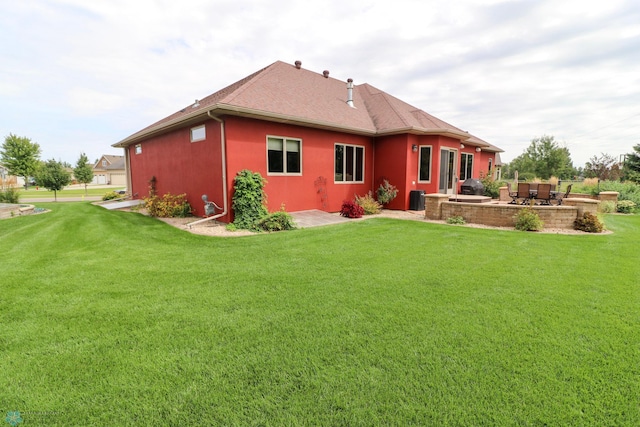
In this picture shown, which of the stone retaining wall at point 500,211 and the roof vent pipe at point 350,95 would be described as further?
the roof vent pipe at point 350,95

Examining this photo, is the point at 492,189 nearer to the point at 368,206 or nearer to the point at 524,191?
the point at 524,191

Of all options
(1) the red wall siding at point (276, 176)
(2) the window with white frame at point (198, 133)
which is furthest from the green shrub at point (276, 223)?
(2) the window with white frame at point (198, 133)

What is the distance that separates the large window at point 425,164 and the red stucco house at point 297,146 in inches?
1.6

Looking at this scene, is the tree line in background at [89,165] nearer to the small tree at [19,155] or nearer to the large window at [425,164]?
the small tree at [19,155]

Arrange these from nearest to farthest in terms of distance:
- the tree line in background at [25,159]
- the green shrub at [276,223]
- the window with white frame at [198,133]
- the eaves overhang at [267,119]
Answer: the eaves overhang at [267,119]
the green shrub at [276,223]
the window with white frame at [198,133]
the tree line in background at [25,159]

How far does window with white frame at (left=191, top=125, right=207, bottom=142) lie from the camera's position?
928 centimetres

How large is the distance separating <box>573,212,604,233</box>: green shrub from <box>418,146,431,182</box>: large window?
544 centimetres

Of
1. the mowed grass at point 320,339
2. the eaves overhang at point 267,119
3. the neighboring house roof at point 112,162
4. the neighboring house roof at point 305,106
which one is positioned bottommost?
the mowed grass at point 320,339

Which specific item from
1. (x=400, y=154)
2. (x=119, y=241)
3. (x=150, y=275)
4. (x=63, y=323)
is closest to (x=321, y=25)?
(x=400, y=154)

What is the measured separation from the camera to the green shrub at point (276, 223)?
8.16 m

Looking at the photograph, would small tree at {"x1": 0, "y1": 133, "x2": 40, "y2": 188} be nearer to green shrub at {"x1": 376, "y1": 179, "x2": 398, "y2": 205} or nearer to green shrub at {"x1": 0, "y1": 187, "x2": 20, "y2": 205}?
green shrub at {"x1": 0, "y1": 187, "x2": 20, "y2": 205}

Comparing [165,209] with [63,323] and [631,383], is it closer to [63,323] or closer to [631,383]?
[63,323]

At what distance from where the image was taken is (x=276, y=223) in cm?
818

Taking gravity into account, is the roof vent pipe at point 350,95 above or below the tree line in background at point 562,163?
above
